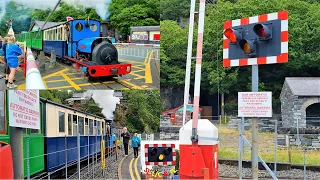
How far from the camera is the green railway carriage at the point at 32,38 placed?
6.27 metres

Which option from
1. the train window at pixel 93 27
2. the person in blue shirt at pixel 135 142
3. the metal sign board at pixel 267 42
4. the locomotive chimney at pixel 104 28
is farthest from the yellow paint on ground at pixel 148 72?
the metal sign board at pixel 267 42

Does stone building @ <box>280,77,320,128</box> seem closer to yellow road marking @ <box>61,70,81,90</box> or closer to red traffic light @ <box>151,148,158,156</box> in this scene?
yellow road marking @ <box>61,70,81,90</box>

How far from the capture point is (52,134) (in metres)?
6.72

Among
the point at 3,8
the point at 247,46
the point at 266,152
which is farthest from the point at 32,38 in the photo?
the point at 266,152

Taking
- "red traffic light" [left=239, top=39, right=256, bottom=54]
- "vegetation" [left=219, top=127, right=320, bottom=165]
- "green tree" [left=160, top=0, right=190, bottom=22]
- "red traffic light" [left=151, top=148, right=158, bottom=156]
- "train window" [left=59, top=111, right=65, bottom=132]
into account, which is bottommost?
"vegetation" [left=219, top=127, right=320, bottom=165]

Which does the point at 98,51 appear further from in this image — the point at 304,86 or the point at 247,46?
the point at 304,86

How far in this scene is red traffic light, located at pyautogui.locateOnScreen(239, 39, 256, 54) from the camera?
12.3 feet

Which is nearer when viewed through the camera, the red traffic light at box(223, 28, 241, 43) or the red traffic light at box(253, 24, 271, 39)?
the red traffic light at box(253, 24, 271, 39)

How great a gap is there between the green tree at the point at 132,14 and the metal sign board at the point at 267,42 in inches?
111

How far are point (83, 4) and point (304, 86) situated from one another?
1194 cm

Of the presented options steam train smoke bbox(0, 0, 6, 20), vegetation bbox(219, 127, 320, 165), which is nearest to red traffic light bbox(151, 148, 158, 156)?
steam train smoke bbox(0, 0, 6, 20)

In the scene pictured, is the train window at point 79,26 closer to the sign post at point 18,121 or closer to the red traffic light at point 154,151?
the red traffic light at point 154,151

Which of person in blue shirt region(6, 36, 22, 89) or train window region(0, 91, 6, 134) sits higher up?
person in blue shirt region(6, 36, 22, 89)

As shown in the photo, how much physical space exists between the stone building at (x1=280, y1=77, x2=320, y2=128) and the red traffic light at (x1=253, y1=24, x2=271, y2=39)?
12768 millimetres
